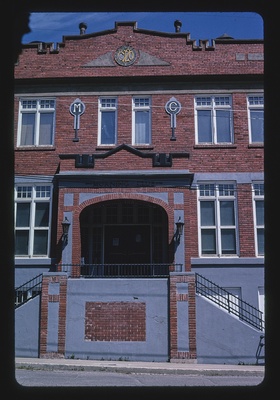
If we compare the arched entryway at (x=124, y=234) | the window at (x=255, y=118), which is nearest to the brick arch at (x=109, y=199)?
the arched entryway at (x=124, y=234)

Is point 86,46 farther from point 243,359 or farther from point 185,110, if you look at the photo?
point 243,359

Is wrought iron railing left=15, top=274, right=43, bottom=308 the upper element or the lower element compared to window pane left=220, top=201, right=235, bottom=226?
lower

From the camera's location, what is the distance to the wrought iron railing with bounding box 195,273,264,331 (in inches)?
529

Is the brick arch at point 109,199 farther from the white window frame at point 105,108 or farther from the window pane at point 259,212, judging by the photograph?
the window pane at point 259,212

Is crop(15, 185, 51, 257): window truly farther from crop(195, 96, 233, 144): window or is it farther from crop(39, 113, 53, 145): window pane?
crop(195, 96, 233, 144): window

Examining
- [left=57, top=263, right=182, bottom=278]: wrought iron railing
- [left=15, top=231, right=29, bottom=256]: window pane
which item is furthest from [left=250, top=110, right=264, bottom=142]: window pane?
[left=15, top=231, right=29, bottom=256]: window pane

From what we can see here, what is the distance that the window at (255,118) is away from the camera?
15.9 meters

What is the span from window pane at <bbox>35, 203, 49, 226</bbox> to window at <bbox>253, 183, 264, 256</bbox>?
6601 millimetres

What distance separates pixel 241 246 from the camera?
14.9m

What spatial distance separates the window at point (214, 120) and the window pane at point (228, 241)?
2.98 meters

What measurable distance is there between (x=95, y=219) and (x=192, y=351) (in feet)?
17.7

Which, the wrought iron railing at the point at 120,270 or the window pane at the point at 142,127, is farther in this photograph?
the window pane at the point at 142,127

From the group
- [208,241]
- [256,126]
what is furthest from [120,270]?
[256,126]
